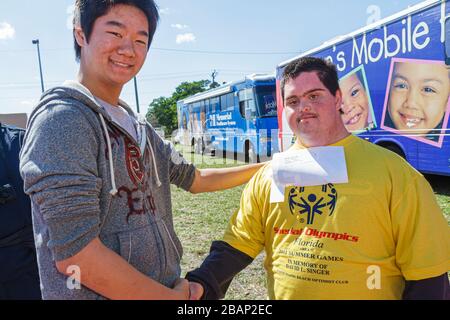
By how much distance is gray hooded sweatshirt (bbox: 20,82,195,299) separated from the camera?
1030 millimetres

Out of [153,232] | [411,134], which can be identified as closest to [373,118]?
[411,134]

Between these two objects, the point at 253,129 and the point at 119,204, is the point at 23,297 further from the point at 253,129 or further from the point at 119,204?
the point at 253,129

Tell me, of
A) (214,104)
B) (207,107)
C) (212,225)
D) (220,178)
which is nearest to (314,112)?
(220,178)

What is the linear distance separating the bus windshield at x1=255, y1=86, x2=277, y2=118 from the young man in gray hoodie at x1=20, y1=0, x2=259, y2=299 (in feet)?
36.6

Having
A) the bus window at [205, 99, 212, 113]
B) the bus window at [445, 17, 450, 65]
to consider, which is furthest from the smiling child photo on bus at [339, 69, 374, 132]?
the bus window at [205, 99, 212, 113]

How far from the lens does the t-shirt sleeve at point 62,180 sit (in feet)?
3.36

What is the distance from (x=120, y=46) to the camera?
4.17 feet

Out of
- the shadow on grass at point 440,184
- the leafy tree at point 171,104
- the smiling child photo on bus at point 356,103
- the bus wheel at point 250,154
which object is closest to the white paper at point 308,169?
the shadow on grass at point 440,184

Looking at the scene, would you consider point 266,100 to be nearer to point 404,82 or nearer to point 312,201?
point 404,82

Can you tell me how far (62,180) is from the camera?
3.35 ft

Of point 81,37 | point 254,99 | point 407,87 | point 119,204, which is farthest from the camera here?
point 254,99

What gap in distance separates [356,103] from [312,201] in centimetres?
648

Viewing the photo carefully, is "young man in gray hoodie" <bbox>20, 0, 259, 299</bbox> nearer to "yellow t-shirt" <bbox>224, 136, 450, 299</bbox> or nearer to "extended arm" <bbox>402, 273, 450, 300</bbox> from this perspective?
"yellow t-shirt" <bbox>224, 136, 450, 299</bbox>

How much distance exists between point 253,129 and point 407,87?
694cm
